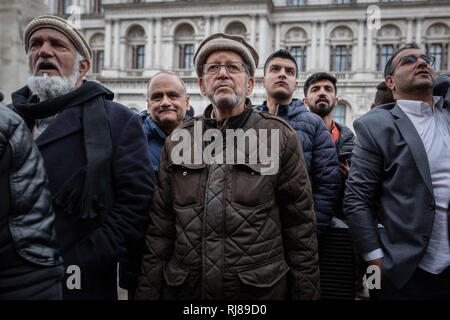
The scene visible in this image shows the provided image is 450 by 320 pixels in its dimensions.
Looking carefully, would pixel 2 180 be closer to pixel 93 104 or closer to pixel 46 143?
pixel 46 143

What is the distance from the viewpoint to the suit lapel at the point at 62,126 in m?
2.04

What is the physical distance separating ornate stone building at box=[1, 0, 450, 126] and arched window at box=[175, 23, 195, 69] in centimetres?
8

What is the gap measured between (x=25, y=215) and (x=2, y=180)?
178 mm

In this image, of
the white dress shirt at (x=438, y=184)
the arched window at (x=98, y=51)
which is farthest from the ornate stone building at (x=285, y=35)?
the white dress shirt at (x=438, y=184)

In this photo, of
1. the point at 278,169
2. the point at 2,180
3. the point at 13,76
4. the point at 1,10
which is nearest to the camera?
the point at 2,180

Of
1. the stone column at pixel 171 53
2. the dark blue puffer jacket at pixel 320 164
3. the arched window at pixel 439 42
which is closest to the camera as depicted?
the dark blue puffer jacket at pixel 320 164

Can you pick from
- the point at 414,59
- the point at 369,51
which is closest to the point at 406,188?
the point at 414,59

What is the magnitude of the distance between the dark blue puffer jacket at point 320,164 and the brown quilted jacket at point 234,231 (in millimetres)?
730

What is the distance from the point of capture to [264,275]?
2.01 meters

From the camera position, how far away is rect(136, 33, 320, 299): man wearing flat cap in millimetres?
2027

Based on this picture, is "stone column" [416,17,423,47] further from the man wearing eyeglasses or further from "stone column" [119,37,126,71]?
the man wearing eyeglasses

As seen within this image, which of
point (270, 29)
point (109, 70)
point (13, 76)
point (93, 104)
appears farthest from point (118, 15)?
point (93, 104)

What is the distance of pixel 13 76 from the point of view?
6.19 metres

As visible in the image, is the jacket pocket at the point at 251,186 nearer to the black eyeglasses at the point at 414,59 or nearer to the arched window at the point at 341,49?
the black eyeglasses at the point at 414,59
